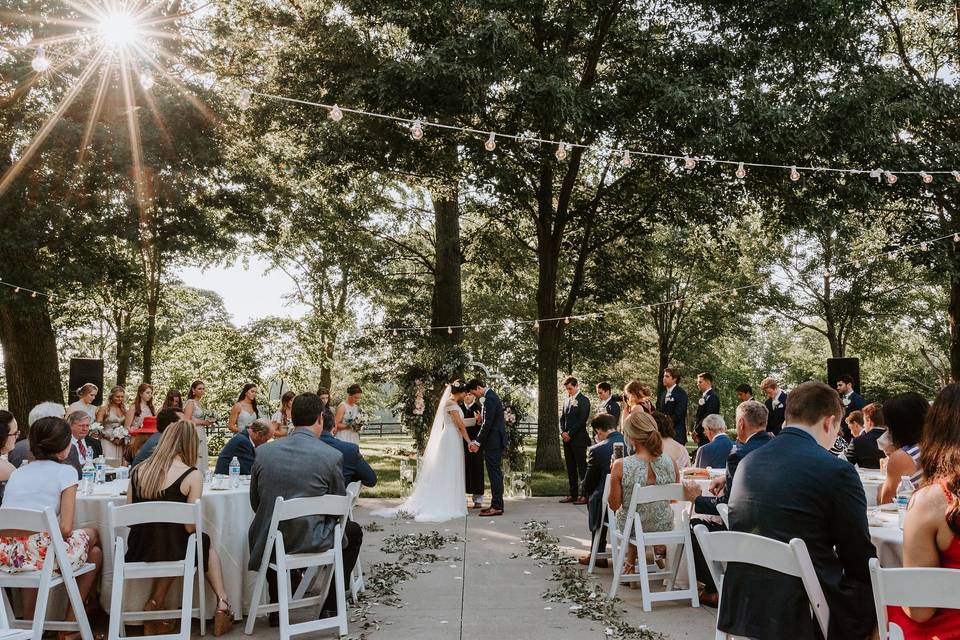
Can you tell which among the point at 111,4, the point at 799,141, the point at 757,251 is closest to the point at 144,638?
the point at 799,141

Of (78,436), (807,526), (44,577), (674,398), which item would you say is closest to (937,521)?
(807,526)

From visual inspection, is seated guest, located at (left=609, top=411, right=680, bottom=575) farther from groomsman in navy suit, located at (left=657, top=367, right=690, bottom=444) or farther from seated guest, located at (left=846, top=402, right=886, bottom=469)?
groomsman in navy suit, located at (left=657, top=367, right=690, bottom=444)

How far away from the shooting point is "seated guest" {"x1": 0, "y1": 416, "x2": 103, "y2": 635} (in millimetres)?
4160

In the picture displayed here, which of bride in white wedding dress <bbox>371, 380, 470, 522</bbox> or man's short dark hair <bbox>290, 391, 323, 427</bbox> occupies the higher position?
man's short dark hair <bbox>290, 391, 323, 427</bbox>

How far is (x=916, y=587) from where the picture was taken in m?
2.37

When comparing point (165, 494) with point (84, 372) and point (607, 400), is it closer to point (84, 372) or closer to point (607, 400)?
point (607, 400)

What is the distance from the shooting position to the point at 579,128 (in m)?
10.8

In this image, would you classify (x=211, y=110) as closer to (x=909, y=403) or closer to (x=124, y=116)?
(x=124, y=116)

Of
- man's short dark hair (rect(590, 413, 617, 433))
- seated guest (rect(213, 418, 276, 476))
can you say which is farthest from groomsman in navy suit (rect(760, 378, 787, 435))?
seated guest (rect(213, 418, 276, 476))

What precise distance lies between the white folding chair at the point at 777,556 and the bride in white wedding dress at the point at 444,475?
20.3 feet

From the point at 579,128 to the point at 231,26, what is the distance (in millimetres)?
8040

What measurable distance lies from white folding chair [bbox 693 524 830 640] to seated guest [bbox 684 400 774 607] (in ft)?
6.32

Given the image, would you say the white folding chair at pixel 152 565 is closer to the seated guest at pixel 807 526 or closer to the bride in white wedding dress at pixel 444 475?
the seated guest at pixel 807 526

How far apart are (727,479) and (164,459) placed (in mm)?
3760
